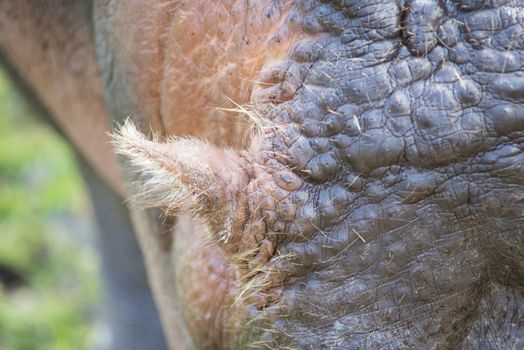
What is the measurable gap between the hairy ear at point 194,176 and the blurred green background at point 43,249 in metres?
2.45

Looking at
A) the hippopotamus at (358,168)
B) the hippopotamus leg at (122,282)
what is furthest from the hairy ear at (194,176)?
the hippopotamus leg at (122,282)

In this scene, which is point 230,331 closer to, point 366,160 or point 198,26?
point 366,160

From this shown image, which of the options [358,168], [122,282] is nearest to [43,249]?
[122,282]

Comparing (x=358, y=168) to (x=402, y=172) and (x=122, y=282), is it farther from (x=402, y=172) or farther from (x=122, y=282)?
(x=122, y=282)

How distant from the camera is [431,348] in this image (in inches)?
58.1

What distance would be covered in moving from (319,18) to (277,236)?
45cm

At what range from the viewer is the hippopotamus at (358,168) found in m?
1.35

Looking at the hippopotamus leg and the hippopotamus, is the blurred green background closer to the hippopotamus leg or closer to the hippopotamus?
the hippopotamus leg

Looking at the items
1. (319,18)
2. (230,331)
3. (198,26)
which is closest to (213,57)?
(198,26)

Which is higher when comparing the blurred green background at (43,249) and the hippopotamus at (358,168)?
Result: the hippopotamus at (358,168)

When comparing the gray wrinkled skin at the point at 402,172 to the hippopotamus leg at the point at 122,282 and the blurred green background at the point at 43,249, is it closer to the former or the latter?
the hippopotamus leg at the point at 122,282

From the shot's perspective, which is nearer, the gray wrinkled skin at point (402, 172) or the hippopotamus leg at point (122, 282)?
the gray wrinkled skin at point (402, 172)

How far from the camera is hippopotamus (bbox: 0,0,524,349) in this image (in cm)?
135

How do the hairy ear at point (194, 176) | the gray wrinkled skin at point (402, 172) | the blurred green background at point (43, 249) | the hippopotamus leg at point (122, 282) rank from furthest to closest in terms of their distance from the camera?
the blurred green background at point (43, 249) < the hippopotamus leg at point (122, 282) < the hairy ear at point (194, 176) < the gray wrinkled skin at point (402, 172)
